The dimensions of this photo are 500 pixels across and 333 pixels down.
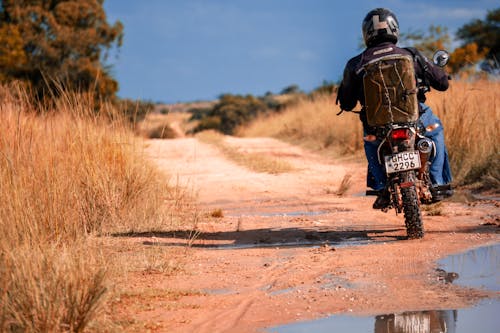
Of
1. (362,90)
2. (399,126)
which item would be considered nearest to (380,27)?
(362,90)

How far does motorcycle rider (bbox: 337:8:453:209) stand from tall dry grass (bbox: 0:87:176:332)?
2.44 m

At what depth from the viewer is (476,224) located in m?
7.94

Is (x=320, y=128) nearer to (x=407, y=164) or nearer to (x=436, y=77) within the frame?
(x=436, y=77)

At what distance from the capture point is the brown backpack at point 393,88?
6918mm

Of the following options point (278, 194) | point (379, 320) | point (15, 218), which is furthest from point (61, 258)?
point (278, 194)

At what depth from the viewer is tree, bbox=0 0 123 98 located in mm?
32531

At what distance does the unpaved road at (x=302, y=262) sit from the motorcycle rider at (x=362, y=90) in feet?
1.60

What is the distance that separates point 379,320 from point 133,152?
4.97m

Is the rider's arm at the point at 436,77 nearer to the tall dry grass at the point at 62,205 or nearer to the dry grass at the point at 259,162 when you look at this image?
the tall dry grass at the point at 62,205

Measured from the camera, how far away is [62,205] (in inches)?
253

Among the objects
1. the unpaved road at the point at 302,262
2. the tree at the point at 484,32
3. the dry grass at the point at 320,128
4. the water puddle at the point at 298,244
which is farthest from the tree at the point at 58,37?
the water puddle at the point at 298,244

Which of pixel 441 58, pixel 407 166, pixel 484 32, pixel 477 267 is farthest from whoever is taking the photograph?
pixel 484 32

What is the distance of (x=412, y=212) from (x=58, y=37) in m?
28.9

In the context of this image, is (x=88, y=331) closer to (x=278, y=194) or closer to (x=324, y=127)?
(x=278, y=194)
